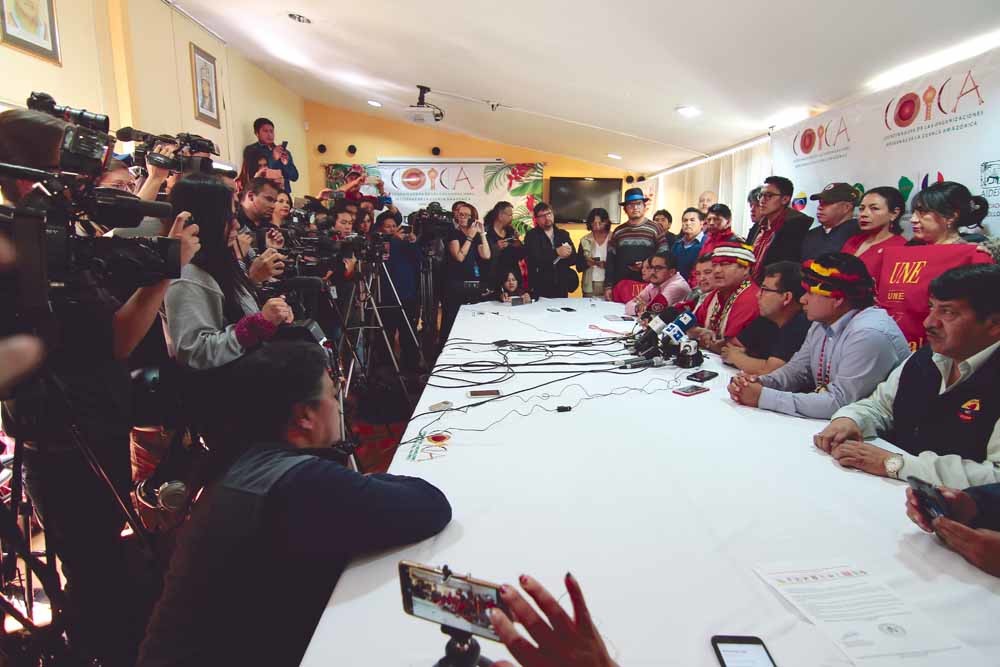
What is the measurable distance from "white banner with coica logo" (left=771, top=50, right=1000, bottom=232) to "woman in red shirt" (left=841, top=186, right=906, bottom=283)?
125 mm

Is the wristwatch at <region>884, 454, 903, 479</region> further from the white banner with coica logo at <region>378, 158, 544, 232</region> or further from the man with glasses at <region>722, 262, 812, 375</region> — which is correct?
the white banner with coica logo at <region>378, 158, 544, 232</region>

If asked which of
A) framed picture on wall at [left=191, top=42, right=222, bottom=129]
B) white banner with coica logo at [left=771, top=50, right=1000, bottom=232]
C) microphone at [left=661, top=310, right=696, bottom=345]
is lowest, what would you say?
microphone at [left=661, top=310, right=696, bottom=345]

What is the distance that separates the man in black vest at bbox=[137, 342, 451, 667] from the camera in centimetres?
77

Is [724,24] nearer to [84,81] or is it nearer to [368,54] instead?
[368,54]

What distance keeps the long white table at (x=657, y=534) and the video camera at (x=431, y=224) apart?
262 cm

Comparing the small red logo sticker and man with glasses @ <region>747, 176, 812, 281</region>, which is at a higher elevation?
man with glasses @ <region>747, 176, 812, 281</region>

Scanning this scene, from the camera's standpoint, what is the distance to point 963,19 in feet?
7.67

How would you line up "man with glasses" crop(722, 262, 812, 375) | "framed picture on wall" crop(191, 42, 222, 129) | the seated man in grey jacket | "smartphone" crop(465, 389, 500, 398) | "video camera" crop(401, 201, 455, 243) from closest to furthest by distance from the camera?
the seated man in grey jacket → "smartphone" crop(465, 389, 500, 398) → "man with glasses" crop(722, 262, 812, 375) → "video camera" crop(401, 201, 455, 243) → "framed picture on wall" crop(191, 42, 222, 129)

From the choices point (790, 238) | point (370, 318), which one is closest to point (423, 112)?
point (370, 318)

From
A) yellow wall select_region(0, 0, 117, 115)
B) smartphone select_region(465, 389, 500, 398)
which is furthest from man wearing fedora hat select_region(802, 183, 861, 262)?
yellow wall select_region(0, 0, 117, 115)

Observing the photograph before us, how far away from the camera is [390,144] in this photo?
8.06 meters

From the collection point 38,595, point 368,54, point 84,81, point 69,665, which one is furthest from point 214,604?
point 368,54

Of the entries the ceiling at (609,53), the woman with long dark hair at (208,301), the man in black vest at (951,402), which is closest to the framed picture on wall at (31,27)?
the ceiling at (609,53)

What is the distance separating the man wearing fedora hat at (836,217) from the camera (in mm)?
3045
